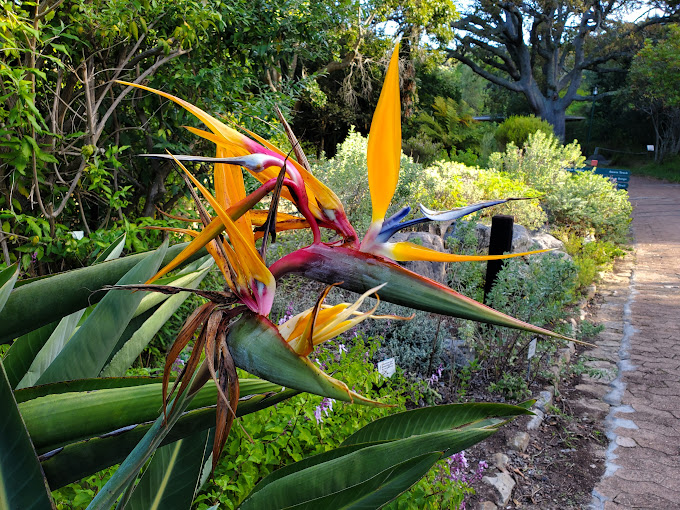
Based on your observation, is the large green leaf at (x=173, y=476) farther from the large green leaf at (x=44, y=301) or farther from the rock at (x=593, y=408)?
the rock at (x=593, y=408)

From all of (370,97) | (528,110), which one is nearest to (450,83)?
(370,97)

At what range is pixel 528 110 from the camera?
31828 millimetres

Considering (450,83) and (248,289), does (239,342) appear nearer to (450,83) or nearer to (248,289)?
(248,289)

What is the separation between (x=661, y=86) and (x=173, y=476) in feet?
78.8

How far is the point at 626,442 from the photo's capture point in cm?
297

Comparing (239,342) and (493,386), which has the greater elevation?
(239,342)

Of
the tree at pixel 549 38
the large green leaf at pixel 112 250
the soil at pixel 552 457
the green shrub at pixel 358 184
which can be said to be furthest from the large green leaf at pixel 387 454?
the tree at pixel 549 38

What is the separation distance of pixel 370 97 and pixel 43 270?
1126 centimetres

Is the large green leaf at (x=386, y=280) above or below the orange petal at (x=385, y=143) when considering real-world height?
below

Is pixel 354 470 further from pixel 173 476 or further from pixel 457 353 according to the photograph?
pixel 457 353

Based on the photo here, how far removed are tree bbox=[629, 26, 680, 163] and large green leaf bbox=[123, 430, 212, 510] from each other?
20.2 m

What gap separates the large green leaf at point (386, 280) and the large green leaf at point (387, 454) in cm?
23

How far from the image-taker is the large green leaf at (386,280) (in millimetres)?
388

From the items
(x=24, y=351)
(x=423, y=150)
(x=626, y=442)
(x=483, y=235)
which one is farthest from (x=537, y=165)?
(x=24, y=351)
